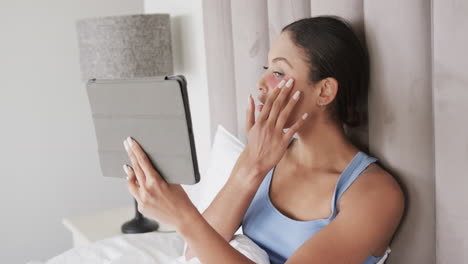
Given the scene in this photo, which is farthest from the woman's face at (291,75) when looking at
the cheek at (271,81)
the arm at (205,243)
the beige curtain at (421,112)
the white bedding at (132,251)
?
the white bedding at (132,251)

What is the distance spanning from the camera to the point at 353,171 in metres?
1.13

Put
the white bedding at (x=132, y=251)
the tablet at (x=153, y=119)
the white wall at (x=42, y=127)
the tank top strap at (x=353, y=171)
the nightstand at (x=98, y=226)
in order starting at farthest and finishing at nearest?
1. the white wall at (x=42, y=127)
2. the nightstand at (x=98, y=226)
3. the white bedding at (x=132, y=251)
4. the tank top strap at (x=353, y=171)
5. the tablet at (x=153, y=119)

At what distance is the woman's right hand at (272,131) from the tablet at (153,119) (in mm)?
253

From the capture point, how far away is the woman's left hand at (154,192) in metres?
0.93

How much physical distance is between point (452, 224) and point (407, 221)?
12cm

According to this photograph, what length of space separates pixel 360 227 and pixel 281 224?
228 mm

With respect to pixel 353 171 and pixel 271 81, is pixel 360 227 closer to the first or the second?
pixel 353 171

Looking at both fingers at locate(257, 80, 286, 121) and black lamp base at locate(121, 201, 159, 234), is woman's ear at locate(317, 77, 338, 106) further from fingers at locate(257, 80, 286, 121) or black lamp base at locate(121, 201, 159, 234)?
black lamp base at locate(121, 201, 159, 234)

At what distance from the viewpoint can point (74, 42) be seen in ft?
8.86

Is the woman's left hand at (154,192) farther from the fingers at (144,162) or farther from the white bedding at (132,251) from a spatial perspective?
the white bedding at (132,251)

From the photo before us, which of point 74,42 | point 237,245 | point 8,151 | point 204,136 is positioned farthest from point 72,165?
point 237,245

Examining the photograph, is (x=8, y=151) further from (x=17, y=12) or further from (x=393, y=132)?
(x=393, y=132)

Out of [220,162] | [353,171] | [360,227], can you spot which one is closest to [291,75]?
[353,171]

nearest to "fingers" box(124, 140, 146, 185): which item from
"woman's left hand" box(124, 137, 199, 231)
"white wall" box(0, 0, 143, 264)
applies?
"woman's left hand" box(124, 137, 199, 231)
